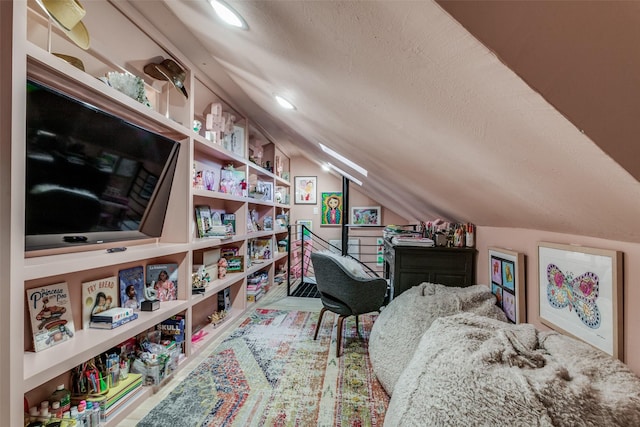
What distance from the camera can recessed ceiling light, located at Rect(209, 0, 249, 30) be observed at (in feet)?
3.11

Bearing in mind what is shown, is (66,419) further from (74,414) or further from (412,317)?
(412,317)

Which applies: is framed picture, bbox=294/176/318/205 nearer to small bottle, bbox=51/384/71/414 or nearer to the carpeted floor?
the carpeted floor

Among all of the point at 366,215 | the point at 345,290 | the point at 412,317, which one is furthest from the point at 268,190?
the point at 412,317

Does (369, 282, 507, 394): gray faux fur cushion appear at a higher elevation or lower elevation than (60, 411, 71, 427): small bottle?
higher

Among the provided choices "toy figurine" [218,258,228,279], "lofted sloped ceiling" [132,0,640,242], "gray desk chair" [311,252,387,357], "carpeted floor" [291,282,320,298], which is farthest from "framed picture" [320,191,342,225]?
"lofted sloped ceiling" [132,0,640,242]

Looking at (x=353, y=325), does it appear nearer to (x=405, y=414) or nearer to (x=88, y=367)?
(x=405, y=414)

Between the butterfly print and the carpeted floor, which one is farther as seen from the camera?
the carpeted floor

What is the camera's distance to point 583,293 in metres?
1.01

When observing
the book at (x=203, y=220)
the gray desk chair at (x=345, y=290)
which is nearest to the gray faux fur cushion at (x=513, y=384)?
the gray desk chair at (x=345, y=290)

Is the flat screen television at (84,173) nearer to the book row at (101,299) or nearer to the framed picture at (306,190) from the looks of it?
the book row at (101,299)

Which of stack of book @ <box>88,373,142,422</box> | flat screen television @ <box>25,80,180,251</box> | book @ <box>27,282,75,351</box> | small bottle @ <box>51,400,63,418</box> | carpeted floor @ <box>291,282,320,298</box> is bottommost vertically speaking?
carpeted floor @ <box>291,282,320,298</box>

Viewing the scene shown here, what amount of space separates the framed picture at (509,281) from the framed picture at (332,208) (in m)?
3.62

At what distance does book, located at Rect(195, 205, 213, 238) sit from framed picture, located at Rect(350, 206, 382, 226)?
10.7 feet

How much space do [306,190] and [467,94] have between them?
4.90 meters
